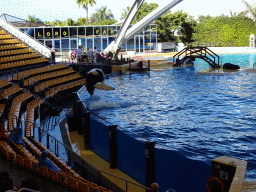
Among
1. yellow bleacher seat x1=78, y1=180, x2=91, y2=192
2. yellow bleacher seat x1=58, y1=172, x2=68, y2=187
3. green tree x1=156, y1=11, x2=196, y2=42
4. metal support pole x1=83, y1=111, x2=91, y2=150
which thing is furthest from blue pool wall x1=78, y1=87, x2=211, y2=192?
green tree x1=156, y1=11, x2=196, y2=42

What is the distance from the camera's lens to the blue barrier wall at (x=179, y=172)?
7434 millimetres

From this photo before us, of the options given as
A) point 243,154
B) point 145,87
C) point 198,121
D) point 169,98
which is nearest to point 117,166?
point 243,154

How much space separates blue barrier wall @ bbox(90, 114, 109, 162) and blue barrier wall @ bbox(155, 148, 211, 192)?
8.38 feet

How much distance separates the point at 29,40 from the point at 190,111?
17312 millimetres

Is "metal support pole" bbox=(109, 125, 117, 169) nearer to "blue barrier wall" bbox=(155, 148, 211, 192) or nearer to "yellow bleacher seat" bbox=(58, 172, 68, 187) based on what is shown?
"blue barrier wall" bbox=(155, 148, 211, 192)

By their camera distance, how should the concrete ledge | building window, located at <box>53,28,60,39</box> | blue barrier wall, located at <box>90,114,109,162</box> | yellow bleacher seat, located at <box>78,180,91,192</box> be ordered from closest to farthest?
the concrete ledge < yellow bleacher seat, located at <box>78,180,91,192</box> < blue barrier wall, located at <box>90,114,109,162</box> < building window, located at <box>53,28,60,39</box>

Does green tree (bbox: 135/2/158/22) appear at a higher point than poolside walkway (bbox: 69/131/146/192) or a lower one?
higher

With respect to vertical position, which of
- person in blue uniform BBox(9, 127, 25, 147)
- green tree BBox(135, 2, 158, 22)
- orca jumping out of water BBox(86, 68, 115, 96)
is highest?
green tree BBox(135, 2, 158, 22)

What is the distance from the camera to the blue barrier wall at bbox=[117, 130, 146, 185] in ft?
29.5

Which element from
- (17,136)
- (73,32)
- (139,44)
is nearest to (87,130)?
(17,136)

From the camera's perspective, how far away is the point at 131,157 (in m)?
9.45

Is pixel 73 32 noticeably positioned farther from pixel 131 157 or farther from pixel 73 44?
pixel 131 157

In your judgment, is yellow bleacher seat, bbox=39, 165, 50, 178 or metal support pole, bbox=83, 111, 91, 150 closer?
yellow bleacher seat, bbox=39, 165, 50, 178

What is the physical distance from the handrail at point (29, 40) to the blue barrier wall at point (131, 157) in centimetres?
1935
